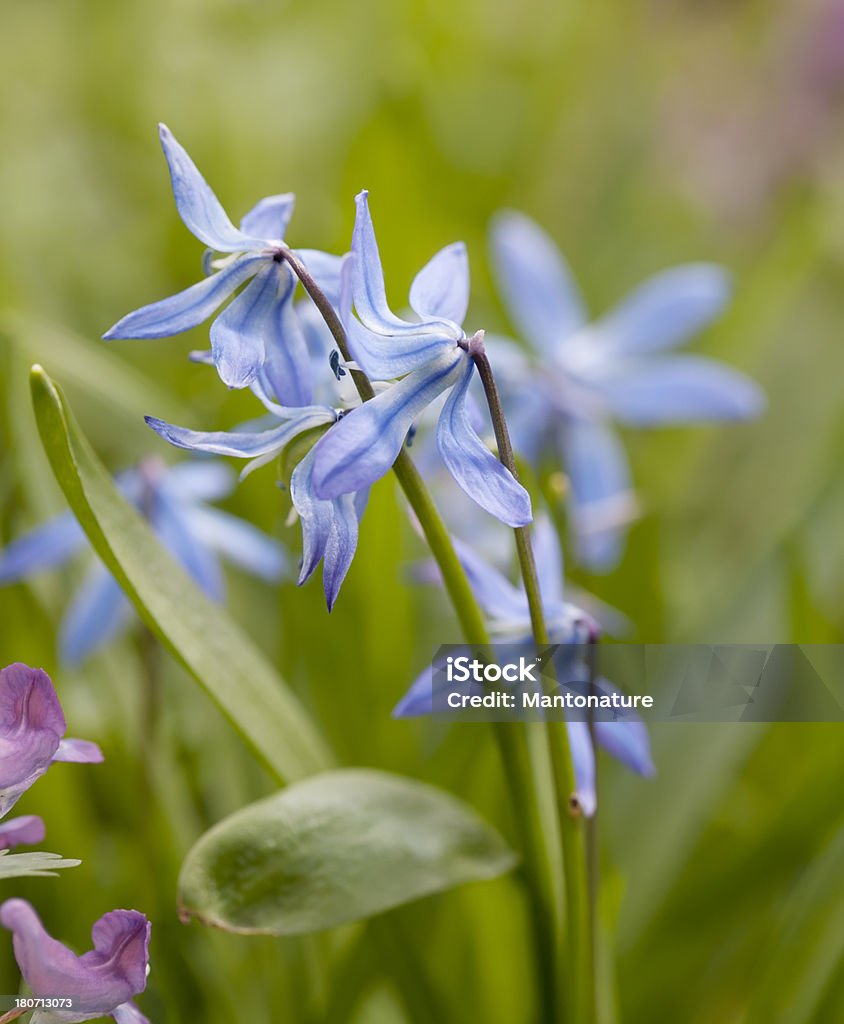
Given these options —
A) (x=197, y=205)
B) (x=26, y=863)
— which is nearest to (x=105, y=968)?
(x=26, y=863)

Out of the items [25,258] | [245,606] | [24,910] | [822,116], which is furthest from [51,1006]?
[822,116]

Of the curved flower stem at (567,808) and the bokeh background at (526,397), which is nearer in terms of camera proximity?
the curved flower stem at (567,808)

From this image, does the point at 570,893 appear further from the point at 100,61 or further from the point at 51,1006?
the point at 100,61

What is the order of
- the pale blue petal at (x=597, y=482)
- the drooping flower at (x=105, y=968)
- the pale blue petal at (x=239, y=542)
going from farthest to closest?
the pale blue petal at (x=597, y=482) → the pale blue petal at (x=239, y=542) → the drooping flower at (x=105, y=968)

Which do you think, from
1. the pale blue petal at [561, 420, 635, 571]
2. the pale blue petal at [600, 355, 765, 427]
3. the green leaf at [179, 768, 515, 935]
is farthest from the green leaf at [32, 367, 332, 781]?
the pale blue petal at [600, 355, 765, 427]

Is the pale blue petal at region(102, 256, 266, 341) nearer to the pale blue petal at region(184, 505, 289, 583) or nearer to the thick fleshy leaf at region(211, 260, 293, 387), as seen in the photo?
the thick fleshy leaf at region(211, 260, 293, 387)

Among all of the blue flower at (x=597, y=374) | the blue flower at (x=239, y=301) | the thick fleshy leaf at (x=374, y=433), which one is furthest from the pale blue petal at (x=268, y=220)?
the blue flower at (x=597, y=374)

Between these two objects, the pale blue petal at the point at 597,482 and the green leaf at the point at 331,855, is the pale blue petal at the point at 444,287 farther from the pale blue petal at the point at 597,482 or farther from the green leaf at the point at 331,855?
the pale blue petal at the point at 597,482
